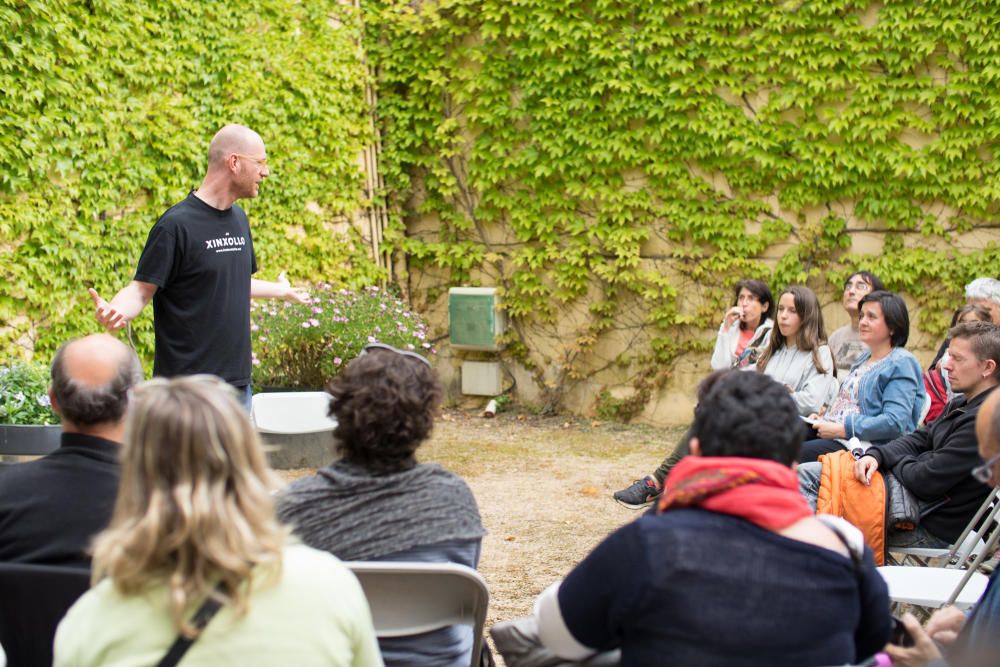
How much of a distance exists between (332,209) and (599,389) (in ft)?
8.59

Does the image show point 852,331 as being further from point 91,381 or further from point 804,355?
point 91,381

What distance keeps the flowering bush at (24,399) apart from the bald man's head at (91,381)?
6.50 feet

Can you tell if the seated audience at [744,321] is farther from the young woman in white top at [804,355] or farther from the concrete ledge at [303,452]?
the concrete ledge at [303,452]

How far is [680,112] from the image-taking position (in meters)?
7.25

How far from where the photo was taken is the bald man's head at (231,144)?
3.78 m

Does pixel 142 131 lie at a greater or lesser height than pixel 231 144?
greater

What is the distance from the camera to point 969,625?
195 centimetres

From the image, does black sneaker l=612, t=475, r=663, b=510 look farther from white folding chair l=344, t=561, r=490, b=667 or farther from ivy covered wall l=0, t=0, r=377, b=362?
ivy covered wall l=0, t=0, r=377, b=362

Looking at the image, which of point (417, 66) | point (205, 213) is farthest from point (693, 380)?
point (205, 213)

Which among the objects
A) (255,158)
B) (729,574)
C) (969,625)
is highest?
(255,158)

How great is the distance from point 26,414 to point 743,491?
10.3 ft

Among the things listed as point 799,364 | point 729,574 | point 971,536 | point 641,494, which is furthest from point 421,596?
point 799,364

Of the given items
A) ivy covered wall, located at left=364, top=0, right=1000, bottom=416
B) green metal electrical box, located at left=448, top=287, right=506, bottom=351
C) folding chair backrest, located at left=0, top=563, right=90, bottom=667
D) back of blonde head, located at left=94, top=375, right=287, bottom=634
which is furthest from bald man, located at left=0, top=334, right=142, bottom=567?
green metal electrical box, located at left=448, top=287, right=506, bottom=351

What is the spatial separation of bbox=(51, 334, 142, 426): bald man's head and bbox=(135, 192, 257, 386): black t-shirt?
1.63 meters
